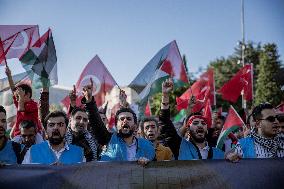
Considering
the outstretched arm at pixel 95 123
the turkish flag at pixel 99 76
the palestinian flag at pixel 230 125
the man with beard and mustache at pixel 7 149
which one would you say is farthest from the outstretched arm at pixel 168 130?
the turkish flag at pixel 99 76

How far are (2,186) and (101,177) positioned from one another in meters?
0.89

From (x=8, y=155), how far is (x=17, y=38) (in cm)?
269

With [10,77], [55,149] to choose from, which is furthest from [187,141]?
[10,77]

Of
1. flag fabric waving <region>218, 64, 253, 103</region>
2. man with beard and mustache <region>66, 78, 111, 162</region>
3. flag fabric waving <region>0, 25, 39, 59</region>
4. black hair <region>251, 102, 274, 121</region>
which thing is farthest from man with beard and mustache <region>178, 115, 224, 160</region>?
flag fabric waving <region>218, 64, 253, 103</region>

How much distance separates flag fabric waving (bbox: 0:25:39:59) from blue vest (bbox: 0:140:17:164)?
93.5 inches

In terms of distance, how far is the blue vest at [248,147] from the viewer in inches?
154

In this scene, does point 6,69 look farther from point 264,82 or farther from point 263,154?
point 264,82

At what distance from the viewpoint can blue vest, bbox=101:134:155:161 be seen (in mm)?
4223

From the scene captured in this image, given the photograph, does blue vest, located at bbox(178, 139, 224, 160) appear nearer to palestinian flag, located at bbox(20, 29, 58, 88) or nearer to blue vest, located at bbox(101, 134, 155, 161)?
blue vest, located at bbox(101, 134, 155, 161)

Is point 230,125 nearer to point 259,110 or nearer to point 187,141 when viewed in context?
point 187,141

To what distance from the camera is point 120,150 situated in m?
4.26

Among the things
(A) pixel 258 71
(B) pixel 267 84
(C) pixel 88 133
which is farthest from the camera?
(A) pixel 258 71

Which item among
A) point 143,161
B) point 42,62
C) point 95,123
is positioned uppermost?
point 42,62

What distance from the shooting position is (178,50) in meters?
7.22
